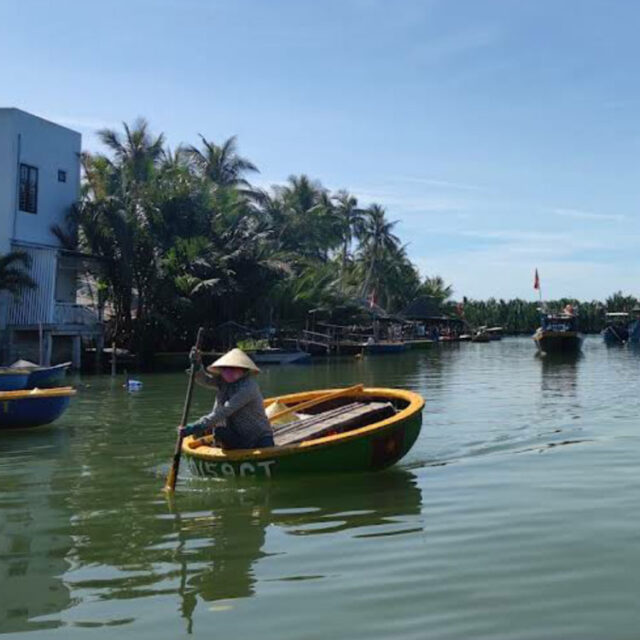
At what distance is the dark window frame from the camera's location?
28.3 m

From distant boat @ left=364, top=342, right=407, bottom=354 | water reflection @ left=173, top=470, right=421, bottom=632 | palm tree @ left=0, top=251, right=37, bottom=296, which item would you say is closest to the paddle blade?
water reflection @ left=173, top=470, right=421, bottom=632

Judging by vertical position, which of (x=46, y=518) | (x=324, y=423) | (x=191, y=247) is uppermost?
(x=191, y=247)

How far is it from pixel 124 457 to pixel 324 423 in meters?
3.28

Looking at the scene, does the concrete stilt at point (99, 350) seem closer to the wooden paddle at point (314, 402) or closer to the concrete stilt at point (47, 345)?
the concrete stilt at point (47, 345)

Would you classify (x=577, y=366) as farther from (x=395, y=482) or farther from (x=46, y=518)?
(x=46, y=518)

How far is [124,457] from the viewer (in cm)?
1187

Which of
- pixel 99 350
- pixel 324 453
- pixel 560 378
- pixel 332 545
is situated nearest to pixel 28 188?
pixel 99 350

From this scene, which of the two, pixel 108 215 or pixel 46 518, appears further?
pixel 108 215

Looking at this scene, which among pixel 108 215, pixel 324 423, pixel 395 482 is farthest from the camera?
pixel 108 215

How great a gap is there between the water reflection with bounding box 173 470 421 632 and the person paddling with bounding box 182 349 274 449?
0.56 metres

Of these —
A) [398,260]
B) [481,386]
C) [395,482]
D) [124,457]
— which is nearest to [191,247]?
[481,386]

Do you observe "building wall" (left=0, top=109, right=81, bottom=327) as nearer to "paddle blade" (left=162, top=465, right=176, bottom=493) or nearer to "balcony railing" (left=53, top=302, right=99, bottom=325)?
"balcony railing" (left=53, top=302, right=99, bottom=325)

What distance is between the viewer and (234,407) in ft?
29.5

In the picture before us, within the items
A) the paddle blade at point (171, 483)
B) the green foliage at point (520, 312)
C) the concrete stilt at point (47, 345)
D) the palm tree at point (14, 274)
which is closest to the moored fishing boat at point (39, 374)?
the palm tree at point (14, 274)
